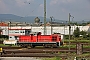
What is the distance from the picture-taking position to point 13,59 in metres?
18.7

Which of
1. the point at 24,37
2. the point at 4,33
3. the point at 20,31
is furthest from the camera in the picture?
the point at 4,33

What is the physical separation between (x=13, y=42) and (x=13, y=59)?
21499 mm

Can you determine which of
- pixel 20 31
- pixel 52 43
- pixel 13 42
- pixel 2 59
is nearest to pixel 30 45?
pixel 52 43

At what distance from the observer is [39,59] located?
61.1 feet

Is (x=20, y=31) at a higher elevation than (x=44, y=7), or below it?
below

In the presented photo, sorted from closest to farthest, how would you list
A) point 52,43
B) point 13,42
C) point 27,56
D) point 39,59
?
point 39,59 → point 27,56 → point 52,43 → point 13,42

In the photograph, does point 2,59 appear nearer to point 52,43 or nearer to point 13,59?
point 13,59

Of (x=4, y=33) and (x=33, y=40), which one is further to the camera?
(x=4, y=33)

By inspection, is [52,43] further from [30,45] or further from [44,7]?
[44,7]

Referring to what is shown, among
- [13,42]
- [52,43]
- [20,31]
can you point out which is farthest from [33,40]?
[20,31]

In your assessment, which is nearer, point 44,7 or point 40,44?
point 40,44

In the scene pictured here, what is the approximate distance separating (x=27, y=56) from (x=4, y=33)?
46.4 m

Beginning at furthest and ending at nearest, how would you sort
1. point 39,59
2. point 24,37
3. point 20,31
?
point 20,31 → point 24,37 → point 39,59

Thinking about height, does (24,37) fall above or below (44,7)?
below
